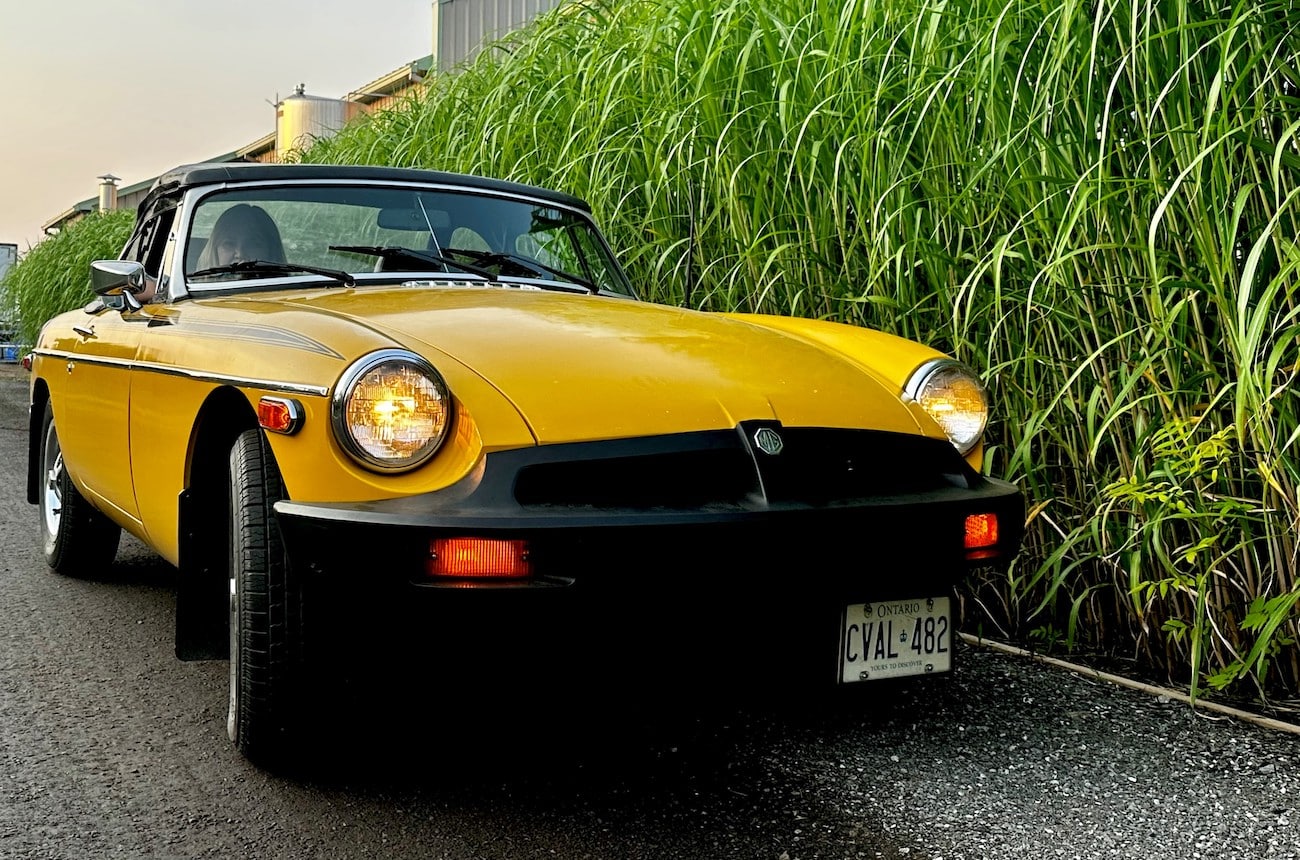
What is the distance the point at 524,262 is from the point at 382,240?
0.41 metres

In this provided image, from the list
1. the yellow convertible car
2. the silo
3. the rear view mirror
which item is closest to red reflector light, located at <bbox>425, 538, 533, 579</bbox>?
the yellow convertible car

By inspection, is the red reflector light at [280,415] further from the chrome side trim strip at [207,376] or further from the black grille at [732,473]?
the black grille at [732,473]

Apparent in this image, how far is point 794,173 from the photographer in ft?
13.6

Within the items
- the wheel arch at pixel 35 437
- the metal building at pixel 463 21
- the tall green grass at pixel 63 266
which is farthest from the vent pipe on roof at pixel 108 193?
the wheel arch at pixel 35 437

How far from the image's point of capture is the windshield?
3.33m

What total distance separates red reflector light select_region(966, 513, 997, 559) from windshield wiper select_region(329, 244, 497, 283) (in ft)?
4.89

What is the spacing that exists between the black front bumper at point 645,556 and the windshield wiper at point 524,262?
1408 mm

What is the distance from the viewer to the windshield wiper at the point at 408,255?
11.0 ft

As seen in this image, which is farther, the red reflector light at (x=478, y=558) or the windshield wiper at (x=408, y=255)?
the windshield wiper at (x=408, y=255)

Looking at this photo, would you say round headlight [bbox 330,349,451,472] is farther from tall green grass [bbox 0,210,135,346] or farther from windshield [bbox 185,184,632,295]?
tall green grass [bbox 0,210,135,346]

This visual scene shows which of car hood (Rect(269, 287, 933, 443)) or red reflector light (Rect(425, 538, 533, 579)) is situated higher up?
car hood (Rect(269, 287, 933, 443))

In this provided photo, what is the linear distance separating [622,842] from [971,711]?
1080 mm

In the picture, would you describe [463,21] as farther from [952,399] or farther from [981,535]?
[981,535]

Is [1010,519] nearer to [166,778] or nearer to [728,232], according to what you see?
[166,778]
